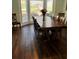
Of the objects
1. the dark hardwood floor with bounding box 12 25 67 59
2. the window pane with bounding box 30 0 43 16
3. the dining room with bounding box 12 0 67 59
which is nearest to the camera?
the dark hardwood floor with bounding box 12 25 67 59

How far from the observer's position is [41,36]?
237 inches

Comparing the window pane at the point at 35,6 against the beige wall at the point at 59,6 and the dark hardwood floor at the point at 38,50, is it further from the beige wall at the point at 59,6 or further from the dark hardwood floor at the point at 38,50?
the dark hardwood floor at the point at 38,50

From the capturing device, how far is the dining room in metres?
4.34

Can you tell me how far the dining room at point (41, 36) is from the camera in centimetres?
434

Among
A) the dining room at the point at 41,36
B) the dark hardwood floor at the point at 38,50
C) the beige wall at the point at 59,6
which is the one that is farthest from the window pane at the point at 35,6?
the dark hardwood floor at the point at 38,50

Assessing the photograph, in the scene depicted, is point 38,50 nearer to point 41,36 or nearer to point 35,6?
point 41,36

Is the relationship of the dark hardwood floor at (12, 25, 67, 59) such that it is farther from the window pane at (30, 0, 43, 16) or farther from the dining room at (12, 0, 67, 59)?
the window pane at (30, 0, 43, 16)

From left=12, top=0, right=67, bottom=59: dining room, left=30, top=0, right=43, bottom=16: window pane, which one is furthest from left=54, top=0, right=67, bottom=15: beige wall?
left=30, top=0, right=43, bottom=16: window pane

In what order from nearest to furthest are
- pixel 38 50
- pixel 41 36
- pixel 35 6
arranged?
pixel 38 50 < pixel 41 36 < pixel 35 6

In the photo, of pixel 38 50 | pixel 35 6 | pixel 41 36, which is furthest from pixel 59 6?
pixel 38 50

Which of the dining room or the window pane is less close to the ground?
the window pane

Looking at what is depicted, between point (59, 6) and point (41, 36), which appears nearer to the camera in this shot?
point (41, 36)
